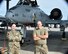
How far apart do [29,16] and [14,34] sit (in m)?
9.75

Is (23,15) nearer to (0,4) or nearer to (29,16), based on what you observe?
(29,16)

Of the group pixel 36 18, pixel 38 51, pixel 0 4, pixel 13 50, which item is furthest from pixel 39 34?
pixel 0 4

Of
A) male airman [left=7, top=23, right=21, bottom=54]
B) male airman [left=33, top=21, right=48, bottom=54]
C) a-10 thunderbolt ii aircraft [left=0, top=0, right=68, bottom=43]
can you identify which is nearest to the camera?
male airman [left=33, top=21, right=48, bottom=54]

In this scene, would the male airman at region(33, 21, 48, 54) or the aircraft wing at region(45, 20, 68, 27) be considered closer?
the male airman at region(33, 21, 48, 54)

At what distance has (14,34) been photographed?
11555 mm

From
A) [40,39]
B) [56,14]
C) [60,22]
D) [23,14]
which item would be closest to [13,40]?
[40,39]

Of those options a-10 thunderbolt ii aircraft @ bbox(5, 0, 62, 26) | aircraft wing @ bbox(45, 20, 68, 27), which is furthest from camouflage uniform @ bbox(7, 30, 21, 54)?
aircraft wing @ bbox(45, 20, 68, 27)

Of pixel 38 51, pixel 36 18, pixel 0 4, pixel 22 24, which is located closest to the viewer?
pixel 38 51

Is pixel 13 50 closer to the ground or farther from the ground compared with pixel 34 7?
closer to the ground

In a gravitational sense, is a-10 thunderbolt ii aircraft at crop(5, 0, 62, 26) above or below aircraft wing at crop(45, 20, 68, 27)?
above

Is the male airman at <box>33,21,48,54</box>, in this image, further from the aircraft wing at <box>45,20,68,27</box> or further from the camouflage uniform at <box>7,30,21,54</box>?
the aircraft wing at <box>45,20,68,27</box>

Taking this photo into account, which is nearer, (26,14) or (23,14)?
(23,14)

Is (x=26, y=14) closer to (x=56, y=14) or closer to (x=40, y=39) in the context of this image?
(x=56, y=14)

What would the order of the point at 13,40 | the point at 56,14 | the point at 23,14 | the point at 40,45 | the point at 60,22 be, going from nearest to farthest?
the point at 40,45 → the point at 13,40 → the point at 23,14 → the point at 60,22 → the point at 56,14
